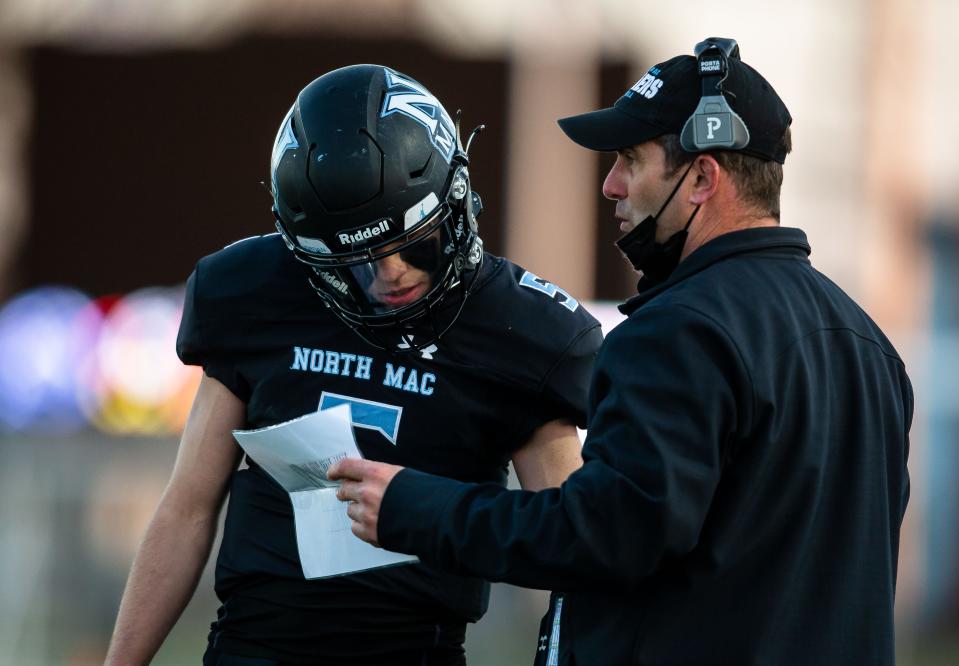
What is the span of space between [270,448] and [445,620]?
543 mm

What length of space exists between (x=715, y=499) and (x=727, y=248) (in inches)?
16.7

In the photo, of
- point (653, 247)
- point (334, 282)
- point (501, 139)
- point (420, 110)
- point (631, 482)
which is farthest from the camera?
point (501, 139)

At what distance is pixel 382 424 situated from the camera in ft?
8.91

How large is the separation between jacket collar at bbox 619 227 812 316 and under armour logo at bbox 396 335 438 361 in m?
0.52

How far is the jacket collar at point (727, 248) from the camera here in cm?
229

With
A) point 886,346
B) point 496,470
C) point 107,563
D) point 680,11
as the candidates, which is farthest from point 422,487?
point 680,11

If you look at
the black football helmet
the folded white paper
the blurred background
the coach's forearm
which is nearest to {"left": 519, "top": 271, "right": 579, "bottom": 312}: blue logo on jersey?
the black football helmet

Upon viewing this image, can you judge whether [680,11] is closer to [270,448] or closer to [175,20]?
[175,20]

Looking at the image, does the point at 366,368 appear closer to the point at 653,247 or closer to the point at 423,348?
the point at 423,348

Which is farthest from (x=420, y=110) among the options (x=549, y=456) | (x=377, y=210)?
(x=549, y=456)

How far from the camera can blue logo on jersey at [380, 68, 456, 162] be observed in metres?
2.76

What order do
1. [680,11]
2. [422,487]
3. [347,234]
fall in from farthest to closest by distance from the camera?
[680,11] → [347,234] → [422,487]

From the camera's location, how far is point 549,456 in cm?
275

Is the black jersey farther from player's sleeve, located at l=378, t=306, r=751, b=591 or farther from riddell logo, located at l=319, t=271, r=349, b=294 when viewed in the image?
player's sleeve, located at l=378, t=306, r=751, b=591
